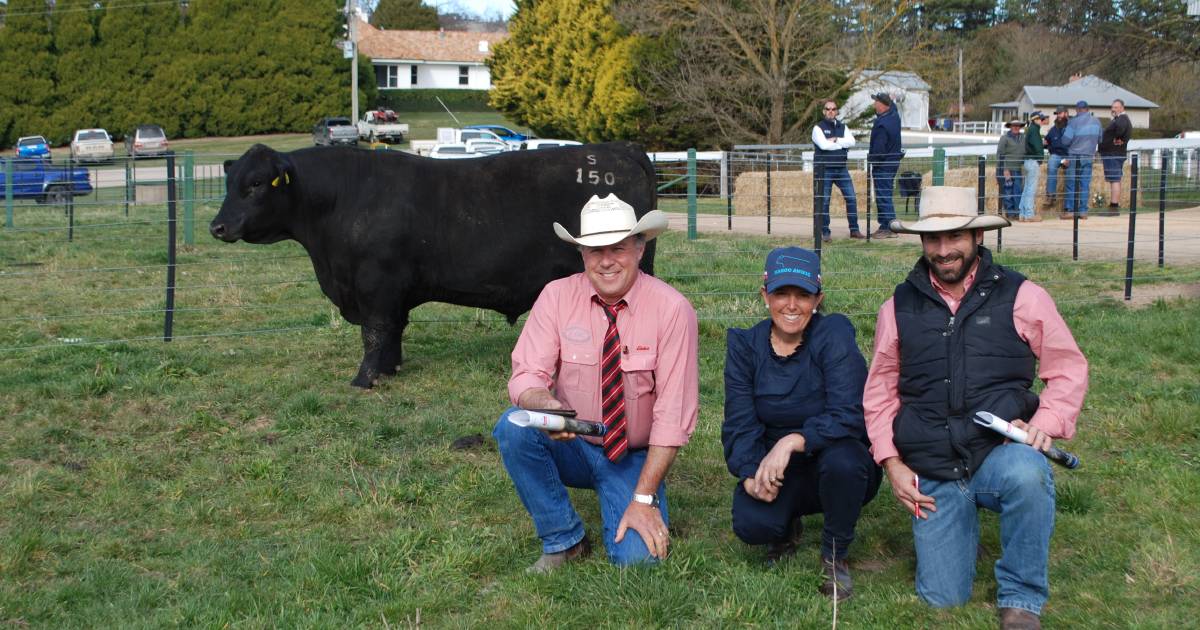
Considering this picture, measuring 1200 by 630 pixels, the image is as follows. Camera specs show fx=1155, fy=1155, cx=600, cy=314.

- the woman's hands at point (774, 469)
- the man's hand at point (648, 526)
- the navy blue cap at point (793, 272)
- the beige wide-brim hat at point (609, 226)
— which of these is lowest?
the man's hand at point (648, 526)

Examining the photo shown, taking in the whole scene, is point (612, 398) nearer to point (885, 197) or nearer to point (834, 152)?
point (885, 197)

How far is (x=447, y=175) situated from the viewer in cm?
821

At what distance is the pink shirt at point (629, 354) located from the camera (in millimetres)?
4559

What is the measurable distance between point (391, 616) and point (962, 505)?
2117mm

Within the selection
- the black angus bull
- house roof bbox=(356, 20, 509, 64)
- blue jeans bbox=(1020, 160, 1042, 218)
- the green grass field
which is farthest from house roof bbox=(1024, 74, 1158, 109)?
the black angus bull

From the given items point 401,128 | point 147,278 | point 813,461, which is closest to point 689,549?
point 813,461

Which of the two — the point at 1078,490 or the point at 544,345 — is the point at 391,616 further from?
the point at 1078,490

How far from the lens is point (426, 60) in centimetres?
7556

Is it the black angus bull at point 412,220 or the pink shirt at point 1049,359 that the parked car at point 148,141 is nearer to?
the black angus bull at point 412,220

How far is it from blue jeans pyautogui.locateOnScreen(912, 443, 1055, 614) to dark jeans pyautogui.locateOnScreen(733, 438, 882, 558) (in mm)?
253

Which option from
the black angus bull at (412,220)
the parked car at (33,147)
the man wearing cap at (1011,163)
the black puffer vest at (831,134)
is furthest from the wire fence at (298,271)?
the parked car at (33,147)

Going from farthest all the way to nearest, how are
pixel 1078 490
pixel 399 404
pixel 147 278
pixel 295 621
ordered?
pixel 147 278
pixel 399 404
pixel 1078 490
pixel 295 621

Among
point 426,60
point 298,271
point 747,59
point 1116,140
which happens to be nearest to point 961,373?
point 298,271

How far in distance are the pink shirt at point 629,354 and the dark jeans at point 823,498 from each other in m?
0.41
